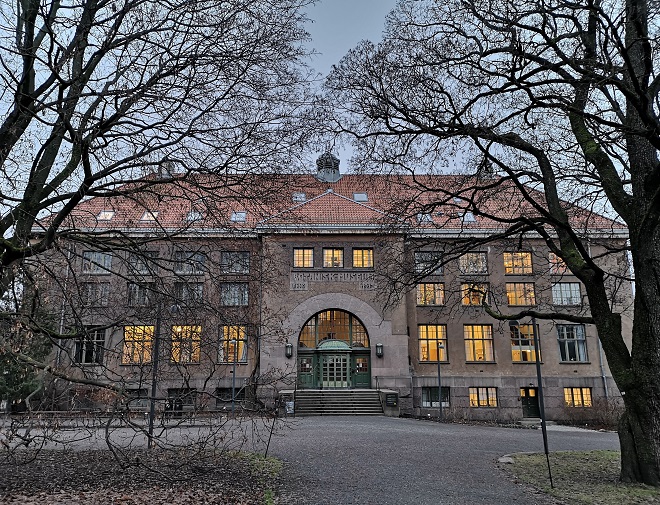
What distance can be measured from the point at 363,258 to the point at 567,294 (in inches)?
520

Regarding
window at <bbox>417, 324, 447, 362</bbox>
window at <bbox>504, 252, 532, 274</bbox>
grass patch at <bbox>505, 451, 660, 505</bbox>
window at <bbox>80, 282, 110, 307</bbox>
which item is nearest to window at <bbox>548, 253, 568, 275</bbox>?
grass patch at <bbox>505, 451, 660, 505</bbox>

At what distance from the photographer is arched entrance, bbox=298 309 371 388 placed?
32.0 meters

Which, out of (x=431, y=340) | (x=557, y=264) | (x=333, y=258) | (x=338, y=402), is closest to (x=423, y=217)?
(x=557, y=264)

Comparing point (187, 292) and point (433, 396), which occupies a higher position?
point (187, 292)

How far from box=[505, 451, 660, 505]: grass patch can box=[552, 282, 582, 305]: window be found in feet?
67.7

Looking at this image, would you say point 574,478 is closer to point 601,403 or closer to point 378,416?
point 378,416

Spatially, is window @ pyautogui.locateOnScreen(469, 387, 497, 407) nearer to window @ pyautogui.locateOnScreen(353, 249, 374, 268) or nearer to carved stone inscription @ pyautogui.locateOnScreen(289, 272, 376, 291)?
carved stone inscription @ pyautogui.locateOnScreen(289, 272, 376, 291)

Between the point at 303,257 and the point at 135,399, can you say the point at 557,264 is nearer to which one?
the point at 135,399

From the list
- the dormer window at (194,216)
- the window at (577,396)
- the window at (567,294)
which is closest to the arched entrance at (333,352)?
the window at (577,396)

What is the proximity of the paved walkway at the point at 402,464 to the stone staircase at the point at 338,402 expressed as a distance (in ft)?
24.2

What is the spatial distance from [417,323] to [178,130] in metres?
26.6

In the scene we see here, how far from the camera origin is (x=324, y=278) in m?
32.6

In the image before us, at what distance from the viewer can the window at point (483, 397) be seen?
32.9m

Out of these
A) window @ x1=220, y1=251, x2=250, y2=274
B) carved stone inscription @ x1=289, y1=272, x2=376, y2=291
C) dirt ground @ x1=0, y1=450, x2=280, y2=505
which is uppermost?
carved stone inscription @ x1=289, y1=272, x2=376, y2=291
